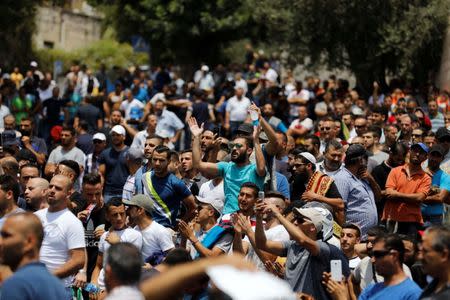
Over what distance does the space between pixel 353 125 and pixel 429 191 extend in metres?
4.56

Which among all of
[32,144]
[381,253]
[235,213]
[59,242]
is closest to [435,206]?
[235,213]

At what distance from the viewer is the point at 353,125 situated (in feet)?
57.0

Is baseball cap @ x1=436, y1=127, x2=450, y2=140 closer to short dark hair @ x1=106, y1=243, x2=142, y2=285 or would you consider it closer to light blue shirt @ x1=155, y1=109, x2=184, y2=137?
light blue shirt @ x1=155, y1=109, x2=184, y2=137

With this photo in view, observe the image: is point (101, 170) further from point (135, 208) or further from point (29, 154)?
point (135, 208)

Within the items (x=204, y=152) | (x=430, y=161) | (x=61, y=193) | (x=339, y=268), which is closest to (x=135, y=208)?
(x=61, y=193)

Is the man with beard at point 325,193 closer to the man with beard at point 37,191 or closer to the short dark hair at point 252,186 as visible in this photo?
the short dark hair at point 252,186

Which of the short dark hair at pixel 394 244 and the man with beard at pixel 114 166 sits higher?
the short dark hair at pixel 394 244

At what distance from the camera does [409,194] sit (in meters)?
12.7

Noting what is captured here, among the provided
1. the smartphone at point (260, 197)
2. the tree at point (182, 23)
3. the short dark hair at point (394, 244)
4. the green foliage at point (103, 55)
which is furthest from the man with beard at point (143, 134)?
the green foliage at point (103, 55)

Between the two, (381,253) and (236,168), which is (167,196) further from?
(381,253)

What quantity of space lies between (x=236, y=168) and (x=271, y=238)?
1.81 metres

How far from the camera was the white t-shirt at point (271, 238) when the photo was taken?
10.1 meters

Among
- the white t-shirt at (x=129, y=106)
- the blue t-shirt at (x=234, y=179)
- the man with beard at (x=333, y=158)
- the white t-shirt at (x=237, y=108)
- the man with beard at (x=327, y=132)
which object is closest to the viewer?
the blue t-shirt at (x=234, y=179)

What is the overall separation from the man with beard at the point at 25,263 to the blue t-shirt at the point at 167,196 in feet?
15.9
